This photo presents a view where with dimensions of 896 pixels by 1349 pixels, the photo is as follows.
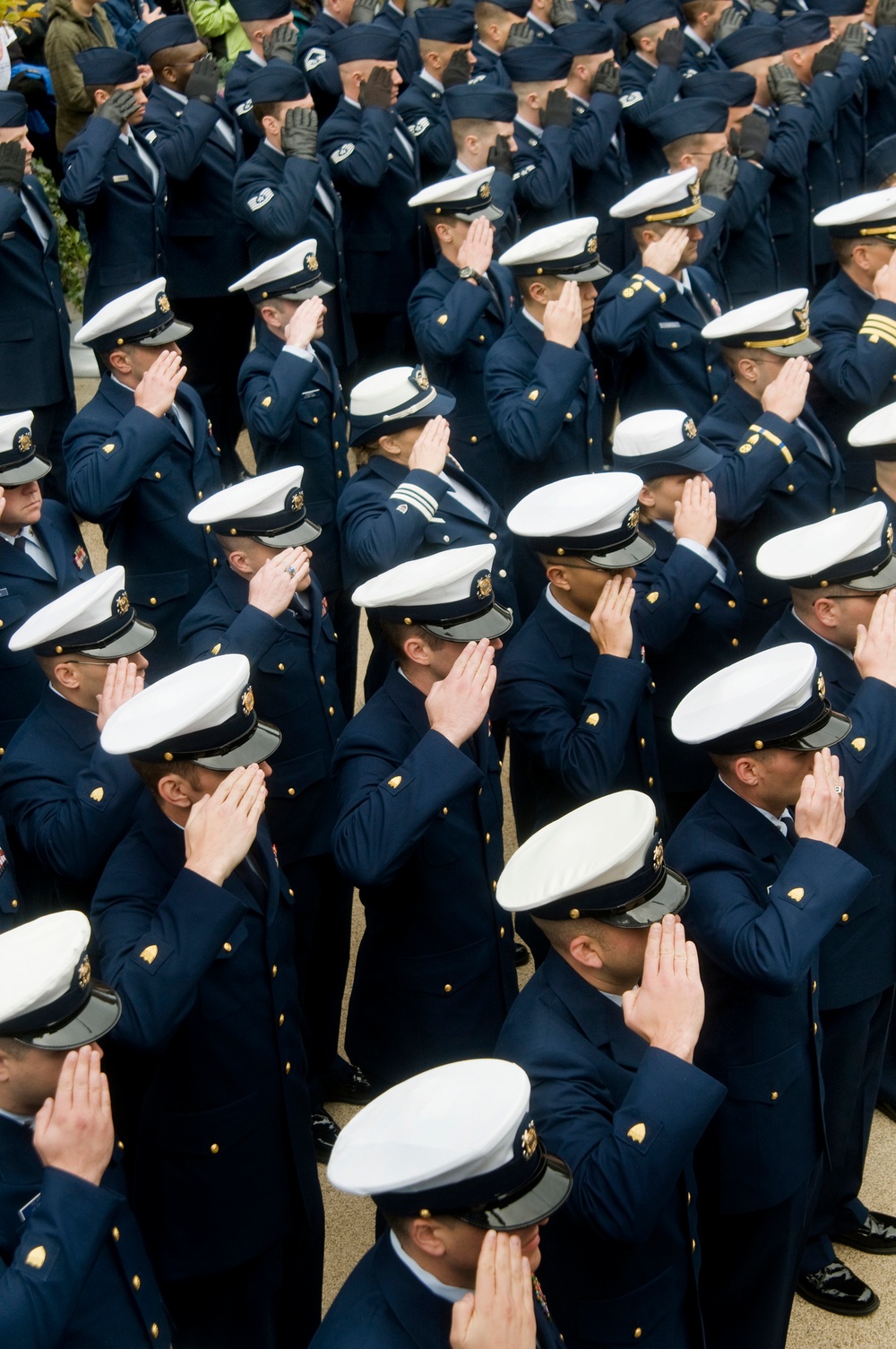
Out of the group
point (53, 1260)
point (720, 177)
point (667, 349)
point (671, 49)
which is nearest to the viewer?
point (53, 1260)

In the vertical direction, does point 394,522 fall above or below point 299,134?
below

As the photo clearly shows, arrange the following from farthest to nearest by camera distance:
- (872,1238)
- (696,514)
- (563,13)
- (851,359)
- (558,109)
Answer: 1. (563,13)
2. (558,109)
3. (851,359)
4. (696,514)
5. (872,1238)

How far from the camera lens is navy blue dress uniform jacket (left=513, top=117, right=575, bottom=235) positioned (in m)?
7.46

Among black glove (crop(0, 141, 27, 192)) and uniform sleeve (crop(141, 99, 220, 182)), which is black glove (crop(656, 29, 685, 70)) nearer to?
uniform sleeve (crop(141, 99, 220, 182))

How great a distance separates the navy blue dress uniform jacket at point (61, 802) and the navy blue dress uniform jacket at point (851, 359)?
122 inches

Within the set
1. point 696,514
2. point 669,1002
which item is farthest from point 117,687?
point 696,514

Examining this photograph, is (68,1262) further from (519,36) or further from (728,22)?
(728,22)

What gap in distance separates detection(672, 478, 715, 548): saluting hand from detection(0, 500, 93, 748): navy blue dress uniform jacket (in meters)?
1.76

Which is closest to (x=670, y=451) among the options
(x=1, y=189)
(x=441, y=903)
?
(x=441, y=903)

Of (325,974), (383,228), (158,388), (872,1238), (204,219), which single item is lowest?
(872,1238)

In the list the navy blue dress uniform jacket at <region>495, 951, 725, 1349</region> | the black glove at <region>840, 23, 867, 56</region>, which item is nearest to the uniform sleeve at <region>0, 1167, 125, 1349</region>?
the navy blue dress uniform jacket at <region>495, 951, 725, 1349</region>

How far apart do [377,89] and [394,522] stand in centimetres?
388

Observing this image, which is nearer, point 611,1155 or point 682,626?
point 611,1155

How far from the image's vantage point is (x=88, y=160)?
693 cm
